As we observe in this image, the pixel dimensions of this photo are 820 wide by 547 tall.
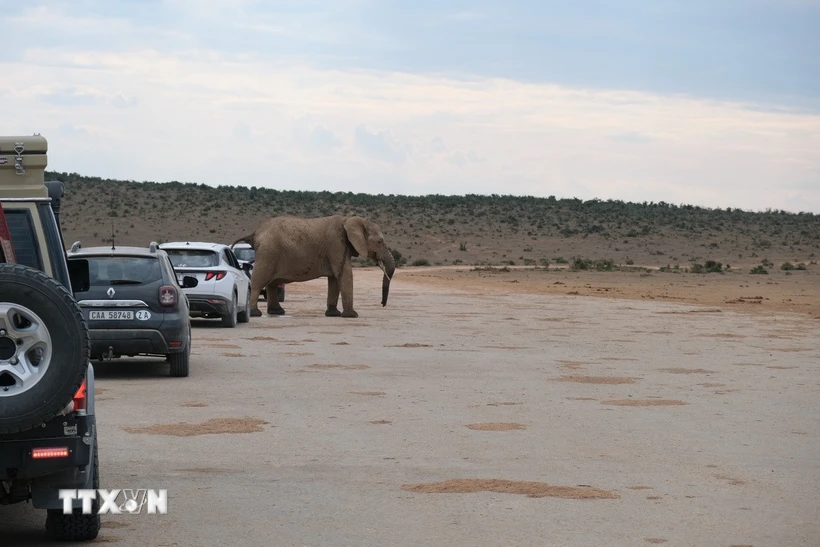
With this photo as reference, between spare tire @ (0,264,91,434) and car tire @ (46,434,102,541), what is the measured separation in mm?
890

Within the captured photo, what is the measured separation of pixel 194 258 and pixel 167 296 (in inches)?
328

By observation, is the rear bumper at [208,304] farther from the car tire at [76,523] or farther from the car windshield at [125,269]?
the car tire at [76,523]

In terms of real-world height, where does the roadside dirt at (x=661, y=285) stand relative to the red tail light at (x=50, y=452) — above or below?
below

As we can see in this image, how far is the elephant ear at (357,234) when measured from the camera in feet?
92.2

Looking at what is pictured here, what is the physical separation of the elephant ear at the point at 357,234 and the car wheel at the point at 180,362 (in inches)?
522

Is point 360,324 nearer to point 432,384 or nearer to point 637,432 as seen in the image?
point 432,384

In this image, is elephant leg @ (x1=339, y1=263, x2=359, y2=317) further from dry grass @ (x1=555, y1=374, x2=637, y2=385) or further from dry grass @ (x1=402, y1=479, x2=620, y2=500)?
dry grass @ (x1=402, y1=479, x2=620, y2=500)

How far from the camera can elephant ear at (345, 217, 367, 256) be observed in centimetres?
2811

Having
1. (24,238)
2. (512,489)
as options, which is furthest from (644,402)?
(24,238)

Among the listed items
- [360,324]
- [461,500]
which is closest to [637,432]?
[461,500]

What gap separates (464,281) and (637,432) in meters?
38.7

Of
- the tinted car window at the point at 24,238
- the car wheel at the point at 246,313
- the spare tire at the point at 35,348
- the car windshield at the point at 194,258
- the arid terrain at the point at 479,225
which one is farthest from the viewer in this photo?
the arid terrain at the point at 479,225

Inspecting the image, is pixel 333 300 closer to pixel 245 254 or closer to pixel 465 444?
pixel 245 254

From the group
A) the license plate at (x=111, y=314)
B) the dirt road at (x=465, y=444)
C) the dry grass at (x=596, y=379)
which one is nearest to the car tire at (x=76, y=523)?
the dirt road at (x=465, y=444)
